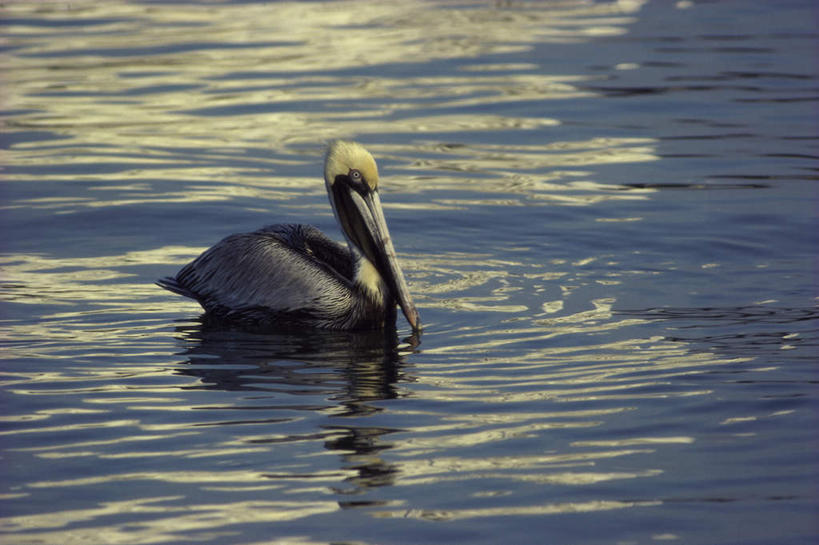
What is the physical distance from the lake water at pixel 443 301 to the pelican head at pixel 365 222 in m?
0.26

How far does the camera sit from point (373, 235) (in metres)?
7.07

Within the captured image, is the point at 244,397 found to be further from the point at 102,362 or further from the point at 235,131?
the point at 235,131

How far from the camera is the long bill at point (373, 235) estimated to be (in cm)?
697

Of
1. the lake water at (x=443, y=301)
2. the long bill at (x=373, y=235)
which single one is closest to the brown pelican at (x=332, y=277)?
the long bill at (x=373, y=235)

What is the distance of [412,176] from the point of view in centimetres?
1080

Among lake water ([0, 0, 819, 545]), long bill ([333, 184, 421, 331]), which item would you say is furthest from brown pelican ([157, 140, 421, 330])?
lake water ([0, 0, 819, 545])

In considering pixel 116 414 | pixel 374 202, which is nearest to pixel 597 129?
pixel 374 202

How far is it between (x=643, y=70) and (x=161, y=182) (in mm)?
6242

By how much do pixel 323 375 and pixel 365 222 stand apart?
46.6 inches

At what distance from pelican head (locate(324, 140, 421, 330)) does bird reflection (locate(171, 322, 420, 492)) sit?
0.24 meters

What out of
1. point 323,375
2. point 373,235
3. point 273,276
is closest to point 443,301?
point 373,235

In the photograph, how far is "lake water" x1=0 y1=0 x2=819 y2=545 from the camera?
470 cm

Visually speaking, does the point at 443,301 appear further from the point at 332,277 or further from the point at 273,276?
the point at 273,276

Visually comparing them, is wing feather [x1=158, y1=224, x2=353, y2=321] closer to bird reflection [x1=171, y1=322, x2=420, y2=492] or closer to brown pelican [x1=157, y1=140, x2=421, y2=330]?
brown pelican [x1=157, y1=140, x2=421, y2=330]
